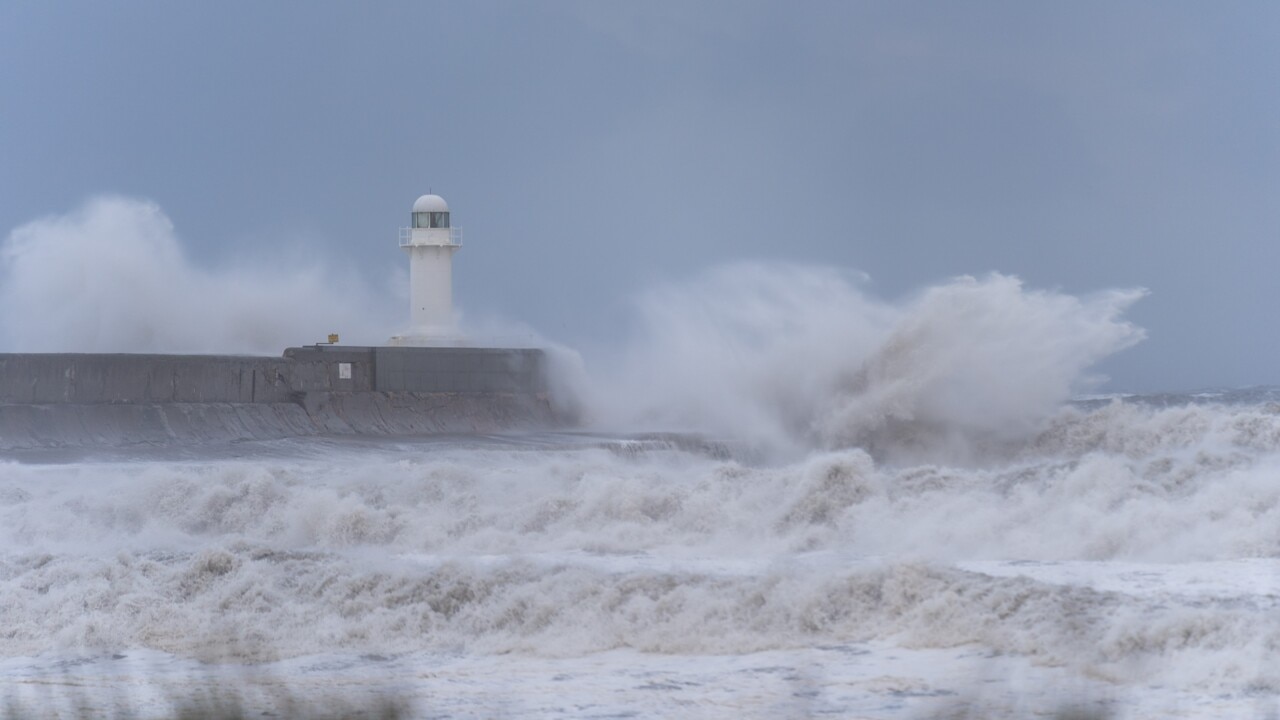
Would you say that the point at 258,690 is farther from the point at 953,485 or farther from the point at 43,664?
the point at 953,485

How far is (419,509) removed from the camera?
12.9 m

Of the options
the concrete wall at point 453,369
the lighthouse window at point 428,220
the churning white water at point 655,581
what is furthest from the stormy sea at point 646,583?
the lighthouse window at point 428,220

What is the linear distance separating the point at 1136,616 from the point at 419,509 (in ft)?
22.1

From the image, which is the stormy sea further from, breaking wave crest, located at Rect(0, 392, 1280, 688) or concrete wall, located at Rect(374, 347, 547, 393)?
concrete wall, located at Rect(374, 347, 547, 393)

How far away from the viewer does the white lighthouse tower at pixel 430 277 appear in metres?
24.1

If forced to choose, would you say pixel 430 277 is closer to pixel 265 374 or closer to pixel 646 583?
pixel 265 374

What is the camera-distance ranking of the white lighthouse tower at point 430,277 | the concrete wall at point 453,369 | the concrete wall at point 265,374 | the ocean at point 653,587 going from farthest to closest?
the white lighthouse tower at point 430,277 < the concrete wall at point 453,369 < the concrete wall at point 265,374 < the ocean at point 653,587

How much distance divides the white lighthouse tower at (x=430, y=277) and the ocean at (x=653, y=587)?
8.86 metres

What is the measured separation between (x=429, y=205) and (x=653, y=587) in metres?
16.3

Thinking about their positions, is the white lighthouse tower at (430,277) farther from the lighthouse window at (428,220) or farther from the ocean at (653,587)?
the ocean at (653,587)

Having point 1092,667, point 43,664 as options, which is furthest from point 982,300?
point 43,664

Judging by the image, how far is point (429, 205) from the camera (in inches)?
970

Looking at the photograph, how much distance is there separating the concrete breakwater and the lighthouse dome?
138 inches

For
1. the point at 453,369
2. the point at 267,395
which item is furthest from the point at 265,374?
the point at 453,369
